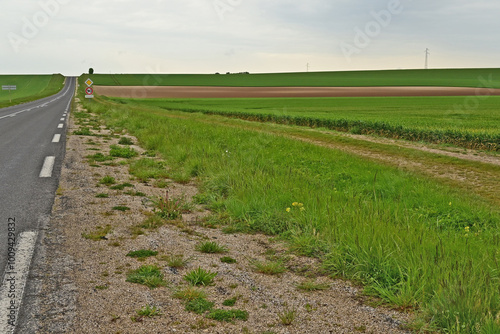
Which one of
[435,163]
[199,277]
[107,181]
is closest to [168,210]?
[199,277]

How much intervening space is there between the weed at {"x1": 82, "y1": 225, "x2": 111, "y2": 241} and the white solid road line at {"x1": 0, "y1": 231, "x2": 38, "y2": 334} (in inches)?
25.3

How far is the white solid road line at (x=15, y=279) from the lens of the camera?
3318 millimetres

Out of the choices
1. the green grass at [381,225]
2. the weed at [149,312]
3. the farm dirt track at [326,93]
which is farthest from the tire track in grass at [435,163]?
the farm dirt track at [326,93]

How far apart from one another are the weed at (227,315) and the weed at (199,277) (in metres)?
0.64

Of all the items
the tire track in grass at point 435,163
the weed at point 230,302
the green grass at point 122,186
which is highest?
the green grass at point 122,186

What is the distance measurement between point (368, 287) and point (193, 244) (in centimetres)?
235

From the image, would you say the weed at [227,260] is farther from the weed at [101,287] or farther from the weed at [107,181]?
the weed at [107,181]

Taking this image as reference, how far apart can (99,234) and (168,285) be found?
1917 mm

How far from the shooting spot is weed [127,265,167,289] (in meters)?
4.03

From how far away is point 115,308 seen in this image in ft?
11.6

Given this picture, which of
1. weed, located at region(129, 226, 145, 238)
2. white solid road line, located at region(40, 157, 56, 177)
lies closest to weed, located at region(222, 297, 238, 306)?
weed, located at region(129, 226, 145, 238)

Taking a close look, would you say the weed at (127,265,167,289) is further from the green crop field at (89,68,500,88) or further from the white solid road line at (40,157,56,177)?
the green crop field at (89,68,500,88)

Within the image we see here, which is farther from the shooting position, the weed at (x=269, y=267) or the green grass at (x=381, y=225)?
the weed at (x=269, y=267)

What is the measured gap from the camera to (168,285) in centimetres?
404
